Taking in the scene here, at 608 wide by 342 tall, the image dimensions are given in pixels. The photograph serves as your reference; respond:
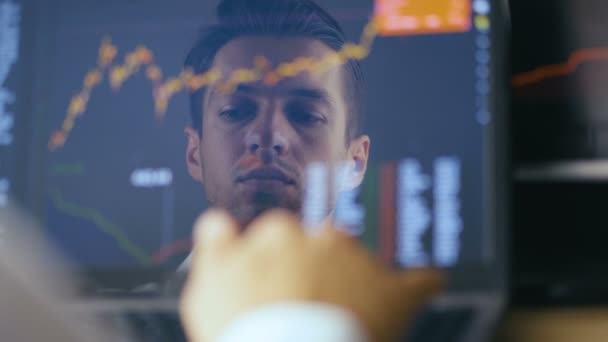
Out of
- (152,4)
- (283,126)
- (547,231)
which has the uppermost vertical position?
(152,4)

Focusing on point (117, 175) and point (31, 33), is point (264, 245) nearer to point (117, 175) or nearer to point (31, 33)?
point (117, 175)

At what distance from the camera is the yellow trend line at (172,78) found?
708 millimetres

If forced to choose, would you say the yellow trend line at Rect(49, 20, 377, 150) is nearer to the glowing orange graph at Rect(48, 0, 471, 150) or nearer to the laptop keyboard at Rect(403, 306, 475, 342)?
the glowing orange graph at Rect(48, 0, 471, 150)

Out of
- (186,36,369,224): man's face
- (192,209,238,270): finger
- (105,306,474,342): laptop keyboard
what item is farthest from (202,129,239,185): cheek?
(192,209,238,270): finger

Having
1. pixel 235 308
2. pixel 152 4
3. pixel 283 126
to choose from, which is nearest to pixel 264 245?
pixel 235 308

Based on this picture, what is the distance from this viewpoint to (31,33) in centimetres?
76

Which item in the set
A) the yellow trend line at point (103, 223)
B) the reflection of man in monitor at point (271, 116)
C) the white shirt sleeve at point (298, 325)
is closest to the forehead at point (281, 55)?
the reflection of man in monitor at point (271, 116)

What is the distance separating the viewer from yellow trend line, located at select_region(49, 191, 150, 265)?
2.28 feet

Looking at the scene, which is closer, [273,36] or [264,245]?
[264,245]

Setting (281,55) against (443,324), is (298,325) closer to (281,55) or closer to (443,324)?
(443,324)

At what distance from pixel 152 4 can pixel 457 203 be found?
0.32 m

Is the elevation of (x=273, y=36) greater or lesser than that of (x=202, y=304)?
greater

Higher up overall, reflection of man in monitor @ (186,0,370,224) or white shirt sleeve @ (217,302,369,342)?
reflection of man in monitor @ (186,0,370,224)

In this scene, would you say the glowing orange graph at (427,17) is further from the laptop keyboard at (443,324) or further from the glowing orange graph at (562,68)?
the laptop keyboard at (443,324)
